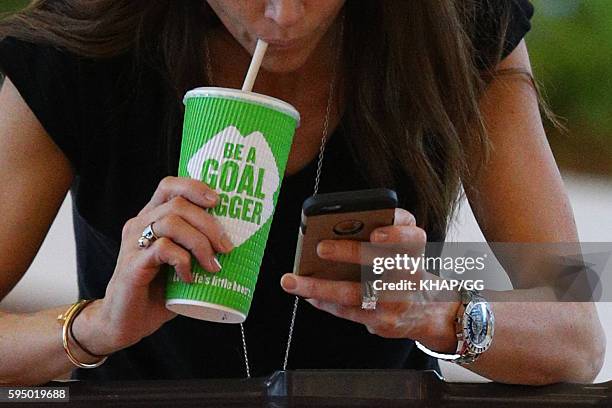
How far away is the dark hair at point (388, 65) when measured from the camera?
118 cm

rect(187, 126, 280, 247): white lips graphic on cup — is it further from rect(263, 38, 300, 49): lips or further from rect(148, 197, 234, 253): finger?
rect(263, 38, 300, 49): lips

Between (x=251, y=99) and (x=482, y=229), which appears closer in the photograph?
(x=251, y=99)

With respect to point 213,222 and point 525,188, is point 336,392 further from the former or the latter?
point 525,188

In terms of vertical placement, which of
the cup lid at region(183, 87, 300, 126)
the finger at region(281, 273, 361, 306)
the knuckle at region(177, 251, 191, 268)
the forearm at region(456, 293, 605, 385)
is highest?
the cup lid at region(183, 87, 300, 126)

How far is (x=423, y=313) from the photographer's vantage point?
0.97 meters

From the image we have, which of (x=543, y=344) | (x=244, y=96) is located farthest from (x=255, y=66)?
(x=543, y=344)

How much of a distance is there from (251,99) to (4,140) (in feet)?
1.37

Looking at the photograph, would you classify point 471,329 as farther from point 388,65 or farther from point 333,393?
point 388,65

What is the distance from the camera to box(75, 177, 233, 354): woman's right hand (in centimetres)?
83

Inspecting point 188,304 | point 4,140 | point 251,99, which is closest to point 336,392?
point 188,304

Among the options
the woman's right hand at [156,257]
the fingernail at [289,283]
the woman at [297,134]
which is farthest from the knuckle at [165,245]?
the woman at [297,134]

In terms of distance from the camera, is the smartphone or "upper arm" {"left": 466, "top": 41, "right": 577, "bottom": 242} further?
"upper arm" {"left": 466, "top": 41, "right": 577, "bottom": 242}

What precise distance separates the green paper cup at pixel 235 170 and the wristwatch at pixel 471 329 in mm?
243

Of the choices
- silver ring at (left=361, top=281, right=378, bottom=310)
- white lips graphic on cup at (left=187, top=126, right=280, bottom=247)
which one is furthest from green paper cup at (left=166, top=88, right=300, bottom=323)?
silver ring at (left=361, top=281, right=378, bottom=310)
